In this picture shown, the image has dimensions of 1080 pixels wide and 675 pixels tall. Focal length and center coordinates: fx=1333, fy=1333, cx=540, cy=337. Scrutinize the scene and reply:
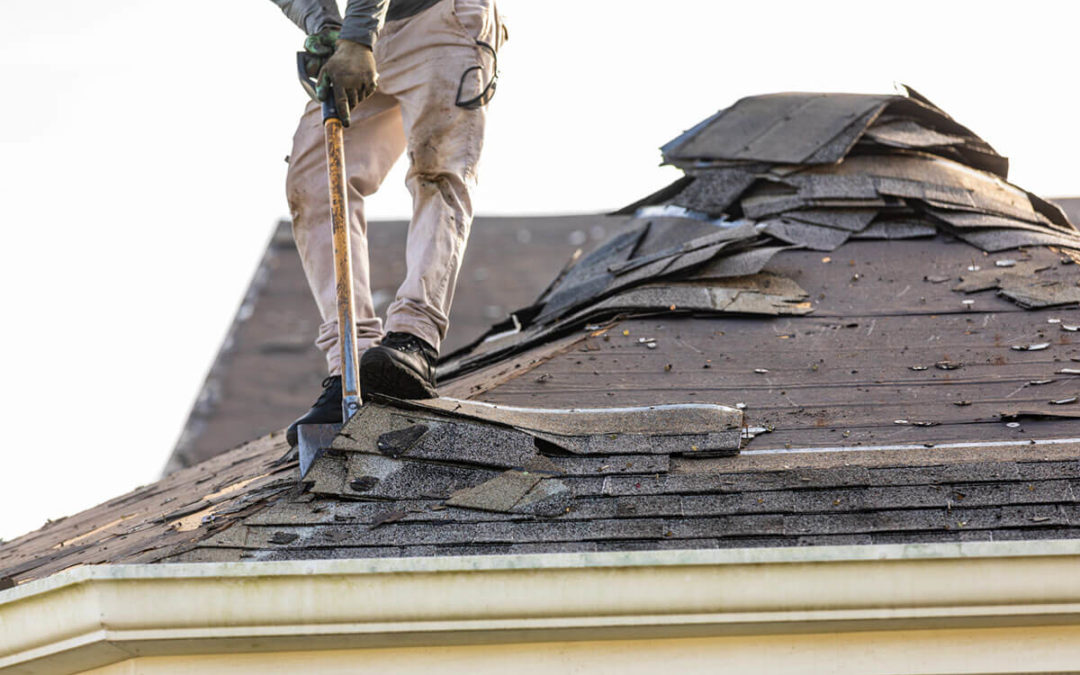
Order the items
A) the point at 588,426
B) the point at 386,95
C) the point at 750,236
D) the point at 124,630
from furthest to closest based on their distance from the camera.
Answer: the point at 750,236, the point at 386,95, the point at 588,426, the point at 124,630

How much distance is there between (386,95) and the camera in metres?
5.01

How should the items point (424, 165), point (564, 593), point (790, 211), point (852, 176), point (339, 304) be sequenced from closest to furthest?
point (564, 593)
point (339, 304)
point (424, 165)
point (790, 211)
point (852, 176)

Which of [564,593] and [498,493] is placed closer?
[564,593]

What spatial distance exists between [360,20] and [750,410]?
177 centimetres

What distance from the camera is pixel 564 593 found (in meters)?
3.31

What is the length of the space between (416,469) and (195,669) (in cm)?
81

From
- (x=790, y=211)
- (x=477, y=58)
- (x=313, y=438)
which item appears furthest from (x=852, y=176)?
(x=313, y=438)

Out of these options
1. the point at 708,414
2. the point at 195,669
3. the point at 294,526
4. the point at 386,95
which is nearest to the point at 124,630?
the point at 195,669

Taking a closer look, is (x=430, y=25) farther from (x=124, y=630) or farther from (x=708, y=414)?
(x=124, y=630)

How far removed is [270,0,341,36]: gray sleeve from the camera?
4387 mm

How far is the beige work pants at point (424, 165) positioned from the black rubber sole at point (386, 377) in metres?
0.40

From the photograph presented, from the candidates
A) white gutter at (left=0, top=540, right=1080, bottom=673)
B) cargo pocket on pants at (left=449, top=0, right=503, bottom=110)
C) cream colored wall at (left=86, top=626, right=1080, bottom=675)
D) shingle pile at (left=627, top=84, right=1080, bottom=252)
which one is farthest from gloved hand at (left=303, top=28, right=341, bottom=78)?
shingle pile at (left=627, top=84, right=1080, bottom=252)

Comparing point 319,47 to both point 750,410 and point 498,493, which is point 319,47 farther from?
point 750,410

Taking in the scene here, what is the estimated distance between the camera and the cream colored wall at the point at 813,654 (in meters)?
3.45
